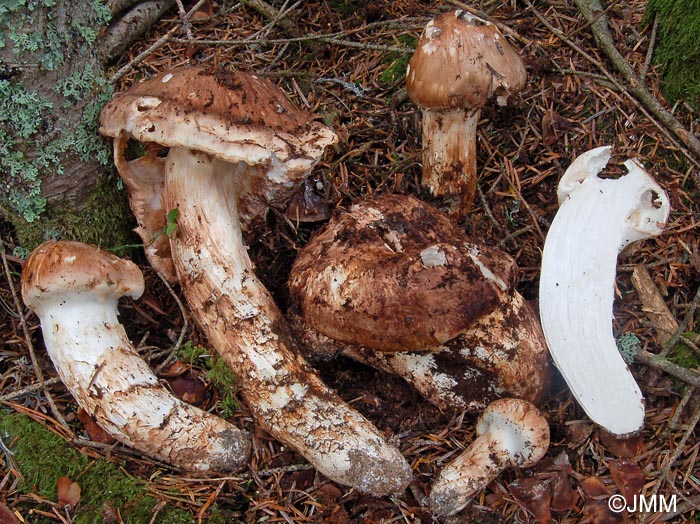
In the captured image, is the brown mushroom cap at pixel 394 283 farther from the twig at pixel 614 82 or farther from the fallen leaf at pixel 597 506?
the twig at pixel 614 82

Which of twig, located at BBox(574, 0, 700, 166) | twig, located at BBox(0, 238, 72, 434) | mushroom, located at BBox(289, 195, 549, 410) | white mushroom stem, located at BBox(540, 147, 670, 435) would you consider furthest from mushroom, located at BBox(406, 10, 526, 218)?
twig, located at BBox(0, 238, 72, 434)

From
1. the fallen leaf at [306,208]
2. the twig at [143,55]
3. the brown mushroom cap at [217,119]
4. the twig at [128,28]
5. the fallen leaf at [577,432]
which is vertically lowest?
the fallen leaf at [577,432]

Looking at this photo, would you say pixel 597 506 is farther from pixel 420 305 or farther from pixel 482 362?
pixel 420 305

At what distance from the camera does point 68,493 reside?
8.57ft

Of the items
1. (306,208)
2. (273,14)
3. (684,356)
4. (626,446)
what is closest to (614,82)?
(684,356)

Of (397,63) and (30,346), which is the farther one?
(397,63)

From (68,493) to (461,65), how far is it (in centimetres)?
291

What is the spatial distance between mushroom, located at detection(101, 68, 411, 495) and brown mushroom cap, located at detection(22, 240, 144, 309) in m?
0.41

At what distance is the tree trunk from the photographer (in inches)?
107

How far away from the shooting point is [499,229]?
3.50 metres

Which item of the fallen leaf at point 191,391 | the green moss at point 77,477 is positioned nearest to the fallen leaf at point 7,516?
the green moss at point 77,477

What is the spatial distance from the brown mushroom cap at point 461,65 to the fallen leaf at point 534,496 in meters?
2.01

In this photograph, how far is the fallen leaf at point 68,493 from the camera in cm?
260

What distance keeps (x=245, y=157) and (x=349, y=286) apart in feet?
2.62
